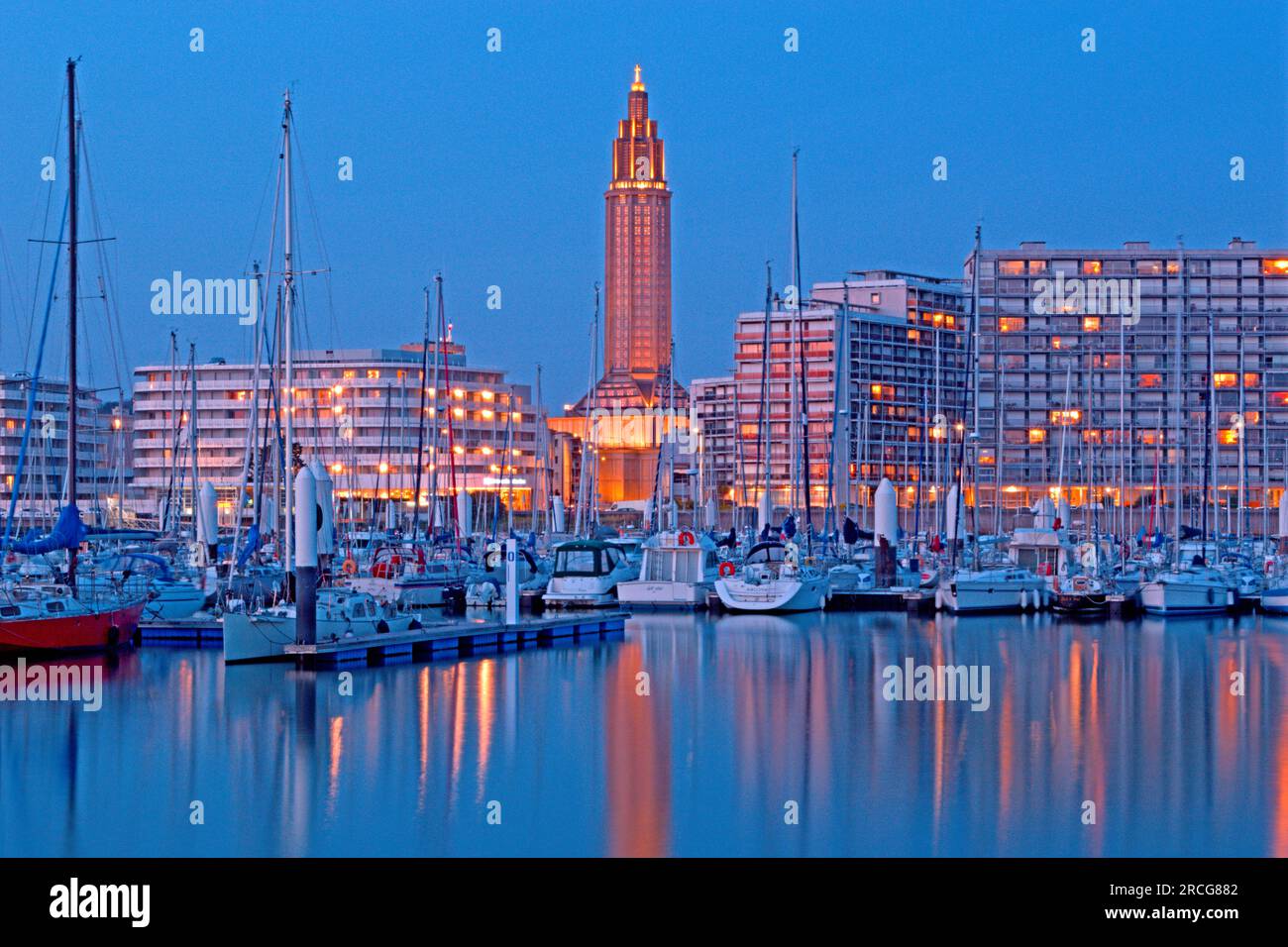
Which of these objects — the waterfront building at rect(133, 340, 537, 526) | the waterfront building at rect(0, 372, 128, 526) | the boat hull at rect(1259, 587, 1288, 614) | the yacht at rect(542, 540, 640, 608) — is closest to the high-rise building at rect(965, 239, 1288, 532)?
the waterfront building at rect(133, 340, 537, 526)

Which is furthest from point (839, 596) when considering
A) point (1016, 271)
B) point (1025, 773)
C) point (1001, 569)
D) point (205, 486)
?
point (1016, 271)

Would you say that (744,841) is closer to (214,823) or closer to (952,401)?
(214,823)

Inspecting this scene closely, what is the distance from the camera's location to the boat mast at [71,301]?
137 ft

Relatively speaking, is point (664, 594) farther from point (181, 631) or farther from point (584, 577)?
point (181, 631)

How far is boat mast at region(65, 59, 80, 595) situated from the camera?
41656 mm

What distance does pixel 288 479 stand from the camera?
43.1m

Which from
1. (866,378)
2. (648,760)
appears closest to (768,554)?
(648,760)

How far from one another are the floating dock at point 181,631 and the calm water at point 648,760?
258cm

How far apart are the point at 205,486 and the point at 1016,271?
290ft

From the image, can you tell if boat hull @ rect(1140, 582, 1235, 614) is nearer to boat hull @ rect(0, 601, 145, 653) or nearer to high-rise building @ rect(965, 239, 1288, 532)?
boat hull @ rect(0, 601, 145, 653)

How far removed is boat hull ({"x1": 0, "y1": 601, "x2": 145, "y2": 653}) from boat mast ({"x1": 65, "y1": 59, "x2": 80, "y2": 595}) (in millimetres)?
1314

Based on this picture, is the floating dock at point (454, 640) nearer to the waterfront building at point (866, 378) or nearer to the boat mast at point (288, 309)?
the boat mast at point (288, 309)

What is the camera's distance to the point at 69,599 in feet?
132

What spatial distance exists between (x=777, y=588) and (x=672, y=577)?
5.08 meters
